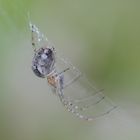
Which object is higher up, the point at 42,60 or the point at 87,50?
the point at 87,50

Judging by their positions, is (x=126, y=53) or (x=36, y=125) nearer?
(x=126, y=53)

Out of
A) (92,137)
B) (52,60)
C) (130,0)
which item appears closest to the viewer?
(52,60)

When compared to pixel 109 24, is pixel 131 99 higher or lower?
lower

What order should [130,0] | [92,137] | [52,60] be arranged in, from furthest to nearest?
[92,137]
[130,0]
[52,60]

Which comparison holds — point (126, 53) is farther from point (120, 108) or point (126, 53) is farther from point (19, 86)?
point (19, 86)

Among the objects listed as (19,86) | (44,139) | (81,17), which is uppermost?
(81,17)

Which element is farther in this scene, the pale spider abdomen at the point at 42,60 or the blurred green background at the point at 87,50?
the blurred green background at the point at 87,50

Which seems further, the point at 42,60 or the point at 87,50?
the point at 87,50

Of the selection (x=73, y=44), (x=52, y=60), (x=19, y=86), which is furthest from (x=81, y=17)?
(x=19, y=86)
